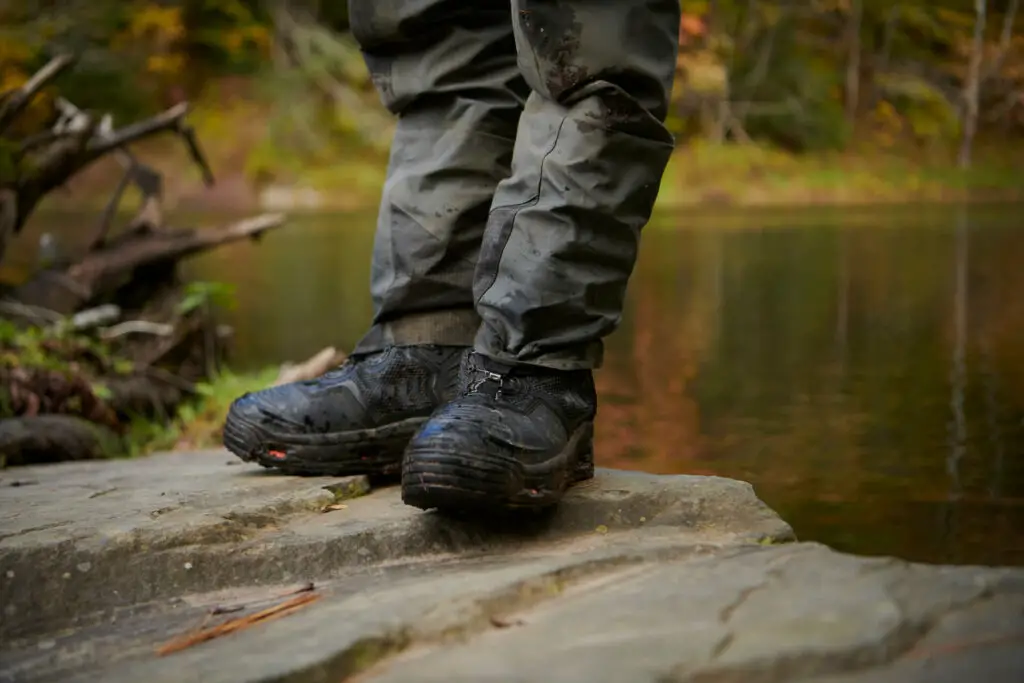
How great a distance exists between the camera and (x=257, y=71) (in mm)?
15133

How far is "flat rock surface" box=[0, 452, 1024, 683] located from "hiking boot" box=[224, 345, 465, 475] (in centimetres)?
5

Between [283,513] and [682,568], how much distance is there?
0.47 m

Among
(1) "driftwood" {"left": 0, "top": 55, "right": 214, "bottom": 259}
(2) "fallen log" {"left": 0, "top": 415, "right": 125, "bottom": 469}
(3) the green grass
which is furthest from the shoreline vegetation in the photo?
(2) "fallen log" {"left": 0, "top": 415, "right": 125, "bottom": 469}

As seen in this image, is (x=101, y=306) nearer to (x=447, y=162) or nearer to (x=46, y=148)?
(x=46, y=148)

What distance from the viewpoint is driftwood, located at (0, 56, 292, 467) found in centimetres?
253

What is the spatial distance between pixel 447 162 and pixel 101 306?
209 cm

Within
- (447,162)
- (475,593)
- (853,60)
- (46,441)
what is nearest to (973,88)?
(853,60)

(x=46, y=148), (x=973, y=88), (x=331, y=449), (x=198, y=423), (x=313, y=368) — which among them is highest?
(x=973, y=88)

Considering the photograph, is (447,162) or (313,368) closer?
(447,162)

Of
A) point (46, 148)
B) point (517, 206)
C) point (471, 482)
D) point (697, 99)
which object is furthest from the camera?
point (697, 99)

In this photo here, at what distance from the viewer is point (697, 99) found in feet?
45.4

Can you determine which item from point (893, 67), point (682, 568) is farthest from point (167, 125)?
point (893, 67)

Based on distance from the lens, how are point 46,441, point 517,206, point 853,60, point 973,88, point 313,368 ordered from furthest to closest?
point 853,60, point 973,88, point 313,368, point 46,441, point 517,206

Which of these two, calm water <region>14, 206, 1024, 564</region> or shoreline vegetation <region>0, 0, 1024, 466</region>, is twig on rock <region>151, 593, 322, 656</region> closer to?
calm water <region>14, 206, 1024, 564</region>
